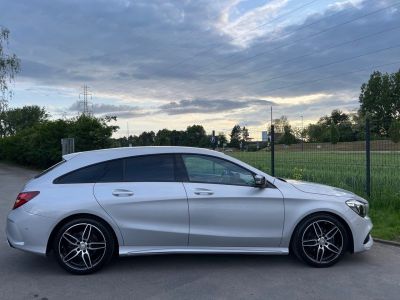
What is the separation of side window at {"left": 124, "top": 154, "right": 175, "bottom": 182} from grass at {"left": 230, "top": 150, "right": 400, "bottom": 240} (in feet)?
12.5

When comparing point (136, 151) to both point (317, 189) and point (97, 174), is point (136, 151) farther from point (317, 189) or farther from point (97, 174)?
point (317, 189)

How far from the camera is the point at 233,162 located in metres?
6.36

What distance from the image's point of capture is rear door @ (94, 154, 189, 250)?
600 cm

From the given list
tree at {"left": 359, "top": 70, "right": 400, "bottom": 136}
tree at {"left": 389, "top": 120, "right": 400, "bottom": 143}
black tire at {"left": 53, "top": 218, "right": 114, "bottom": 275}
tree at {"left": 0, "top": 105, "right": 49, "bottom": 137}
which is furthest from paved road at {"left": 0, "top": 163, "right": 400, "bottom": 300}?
tree at {"left": 359, "top": 70, "right": 400, "bottom": 136}

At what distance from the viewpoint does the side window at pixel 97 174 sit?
242 inches

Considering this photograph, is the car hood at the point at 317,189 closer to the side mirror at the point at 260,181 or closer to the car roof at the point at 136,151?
the side mirror at the point at 260,181

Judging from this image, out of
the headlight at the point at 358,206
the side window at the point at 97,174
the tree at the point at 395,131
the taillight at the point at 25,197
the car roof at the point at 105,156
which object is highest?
the tree at the point at 395,131

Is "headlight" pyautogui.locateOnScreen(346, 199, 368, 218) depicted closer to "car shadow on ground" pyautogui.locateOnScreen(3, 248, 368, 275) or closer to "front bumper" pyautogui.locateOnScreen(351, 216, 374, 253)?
"front bumper" pyautogui.locateOnScreen(351, 216, 374, 253)

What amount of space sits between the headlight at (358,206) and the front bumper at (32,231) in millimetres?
3685

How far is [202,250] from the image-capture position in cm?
615

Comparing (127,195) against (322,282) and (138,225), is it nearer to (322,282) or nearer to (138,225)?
(138,225)

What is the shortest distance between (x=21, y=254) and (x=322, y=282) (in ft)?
13.4

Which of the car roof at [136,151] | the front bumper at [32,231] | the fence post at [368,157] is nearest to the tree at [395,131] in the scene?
the fence post at [368,157]

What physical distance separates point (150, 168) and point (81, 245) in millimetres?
1250
